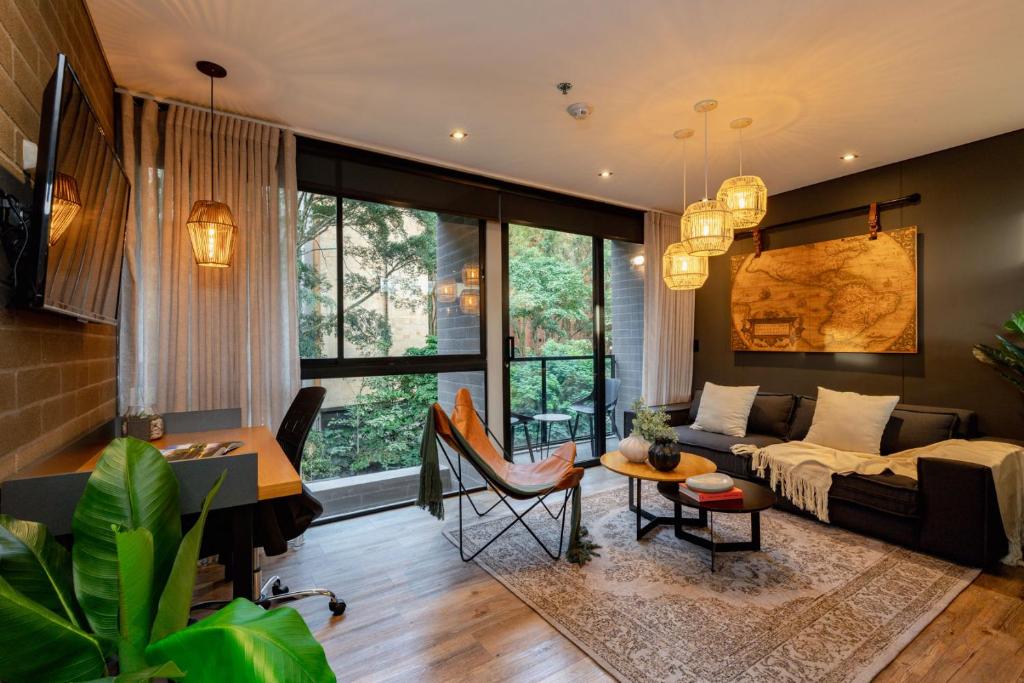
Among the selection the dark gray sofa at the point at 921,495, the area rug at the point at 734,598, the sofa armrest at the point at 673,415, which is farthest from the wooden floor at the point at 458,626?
the sofa armrest at the point at 673,415

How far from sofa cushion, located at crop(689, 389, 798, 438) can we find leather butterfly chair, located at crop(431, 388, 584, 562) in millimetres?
2004

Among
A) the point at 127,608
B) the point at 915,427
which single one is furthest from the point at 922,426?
the point at 127,608

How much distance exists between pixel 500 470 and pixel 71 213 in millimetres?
2412

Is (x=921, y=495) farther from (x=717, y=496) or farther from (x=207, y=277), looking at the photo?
(x=207, y=277)

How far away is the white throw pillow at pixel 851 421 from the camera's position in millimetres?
3379

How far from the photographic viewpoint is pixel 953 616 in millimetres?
2123

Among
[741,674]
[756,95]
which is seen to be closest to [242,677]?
[741,674]

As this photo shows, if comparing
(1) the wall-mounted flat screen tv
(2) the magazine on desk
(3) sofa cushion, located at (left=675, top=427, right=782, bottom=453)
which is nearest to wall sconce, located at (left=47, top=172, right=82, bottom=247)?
(1) the wall-mounted flat screen tv

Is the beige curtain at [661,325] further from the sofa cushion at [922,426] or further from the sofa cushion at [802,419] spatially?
the sofa cushion at [922,426]

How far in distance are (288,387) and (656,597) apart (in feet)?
7.87

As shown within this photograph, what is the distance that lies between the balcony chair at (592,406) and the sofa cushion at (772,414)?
128 cm

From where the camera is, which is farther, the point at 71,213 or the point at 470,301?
the point at 470,301

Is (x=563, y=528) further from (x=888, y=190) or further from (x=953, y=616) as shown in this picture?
(x=888, y=190)

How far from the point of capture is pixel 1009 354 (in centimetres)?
298
